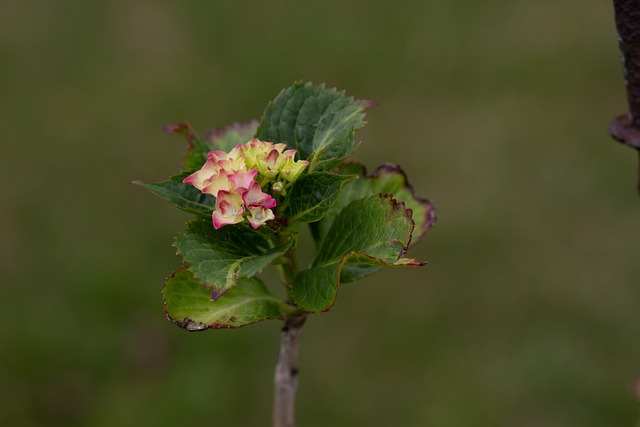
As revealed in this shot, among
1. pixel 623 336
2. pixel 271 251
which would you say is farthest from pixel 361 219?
pixel 623 336

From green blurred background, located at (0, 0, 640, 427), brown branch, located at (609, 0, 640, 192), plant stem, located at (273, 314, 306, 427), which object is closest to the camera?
brown branch, located at (609, 0, 640, 192)

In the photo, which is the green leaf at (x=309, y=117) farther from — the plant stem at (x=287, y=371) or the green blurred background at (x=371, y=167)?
the green blurred background at (x=371, y=167)

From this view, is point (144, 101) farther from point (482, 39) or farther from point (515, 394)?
point (515, 394)

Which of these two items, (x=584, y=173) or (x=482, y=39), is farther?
(x=482, y=39)

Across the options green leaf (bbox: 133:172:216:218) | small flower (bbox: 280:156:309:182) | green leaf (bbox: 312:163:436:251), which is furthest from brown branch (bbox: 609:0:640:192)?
green leaf (bbox: 133:172:216:218)

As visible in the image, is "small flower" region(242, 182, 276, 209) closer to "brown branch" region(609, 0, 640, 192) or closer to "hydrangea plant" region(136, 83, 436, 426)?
"hydrangea plant" region(136, 83, 436, 426)

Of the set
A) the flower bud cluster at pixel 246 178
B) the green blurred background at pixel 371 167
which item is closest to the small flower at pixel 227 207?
the flower bud cluster at pixel 246 178

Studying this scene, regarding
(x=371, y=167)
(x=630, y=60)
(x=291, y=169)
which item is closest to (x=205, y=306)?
(x=291, y=169)
